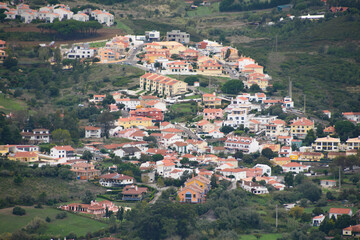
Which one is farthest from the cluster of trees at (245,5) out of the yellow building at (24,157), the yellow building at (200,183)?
the yellow building at (200,183)

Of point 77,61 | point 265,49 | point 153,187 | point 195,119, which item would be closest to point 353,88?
point 265,49

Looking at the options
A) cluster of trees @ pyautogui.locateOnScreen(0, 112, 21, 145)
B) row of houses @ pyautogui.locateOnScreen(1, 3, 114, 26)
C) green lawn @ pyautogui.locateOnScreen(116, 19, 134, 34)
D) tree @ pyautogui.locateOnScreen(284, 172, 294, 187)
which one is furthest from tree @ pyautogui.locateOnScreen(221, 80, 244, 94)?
row of houses @ pyautogui.locateOnScreen(1, 3, 114, 26)

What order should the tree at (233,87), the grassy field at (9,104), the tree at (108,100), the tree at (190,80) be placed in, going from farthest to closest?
1. the tree at (190,80)
2. the tree at (233,87)
3. the tree at (108,100)
4. the grassy field at (9,104)

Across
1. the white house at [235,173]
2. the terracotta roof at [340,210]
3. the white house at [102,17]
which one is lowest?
the terracotta roof at [340,210]

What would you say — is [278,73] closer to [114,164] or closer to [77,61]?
[77,61]

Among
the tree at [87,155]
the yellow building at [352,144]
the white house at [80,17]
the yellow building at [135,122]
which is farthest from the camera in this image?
the white house at [80,17]

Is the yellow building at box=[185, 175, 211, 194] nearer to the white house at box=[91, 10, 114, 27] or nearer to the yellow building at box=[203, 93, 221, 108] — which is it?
the yellow building at box=[203, 93, 221, 108]

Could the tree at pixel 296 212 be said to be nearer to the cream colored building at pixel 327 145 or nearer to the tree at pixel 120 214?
the tree at pixel 120 214
